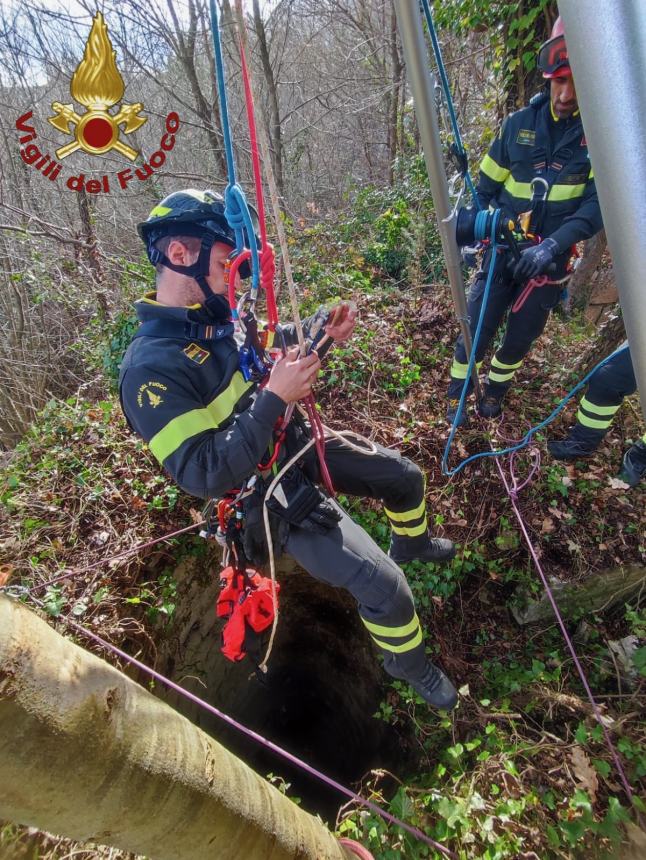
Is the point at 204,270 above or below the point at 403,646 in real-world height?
above

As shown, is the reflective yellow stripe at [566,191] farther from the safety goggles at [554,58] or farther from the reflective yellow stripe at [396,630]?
the reflective yellow stripe at [396,630]

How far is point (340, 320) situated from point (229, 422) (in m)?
0.76

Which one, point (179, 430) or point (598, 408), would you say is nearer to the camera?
point (179, 430)

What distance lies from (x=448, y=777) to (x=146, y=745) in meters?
2.66

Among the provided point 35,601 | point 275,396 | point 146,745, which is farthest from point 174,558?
point 146,745

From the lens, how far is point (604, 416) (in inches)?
135

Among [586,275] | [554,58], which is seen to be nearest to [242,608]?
[554,58]

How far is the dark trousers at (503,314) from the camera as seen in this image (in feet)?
11.1

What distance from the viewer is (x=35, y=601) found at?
9.38 ft

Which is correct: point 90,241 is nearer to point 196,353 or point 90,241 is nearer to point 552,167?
point 196,353

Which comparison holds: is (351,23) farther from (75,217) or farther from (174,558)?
(174,558)

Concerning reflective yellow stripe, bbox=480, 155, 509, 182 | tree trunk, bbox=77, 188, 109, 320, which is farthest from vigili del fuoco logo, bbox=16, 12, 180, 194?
reflective yellow stripe, bbox=480, 155, 509, 182

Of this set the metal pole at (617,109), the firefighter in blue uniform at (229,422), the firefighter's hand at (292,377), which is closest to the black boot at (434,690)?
the firefighter in blue uniform at (229,422)

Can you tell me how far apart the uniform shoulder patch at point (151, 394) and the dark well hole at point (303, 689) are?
200cm
